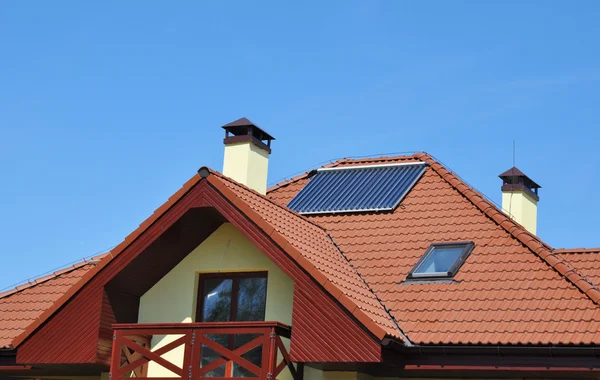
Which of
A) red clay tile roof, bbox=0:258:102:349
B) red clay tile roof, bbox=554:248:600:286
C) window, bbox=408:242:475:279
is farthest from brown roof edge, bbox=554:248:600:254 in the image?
red clay tile roof, bbox=0:258:102:349

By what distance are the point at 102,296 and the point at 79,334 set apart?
2.30 feet

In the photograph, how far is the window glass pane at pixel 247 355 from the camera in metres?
15.8

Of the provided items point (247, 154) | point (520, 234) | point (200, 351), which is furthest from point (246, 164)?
point (520, 234)

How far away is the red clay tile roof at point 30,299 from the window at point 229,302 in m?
3.30

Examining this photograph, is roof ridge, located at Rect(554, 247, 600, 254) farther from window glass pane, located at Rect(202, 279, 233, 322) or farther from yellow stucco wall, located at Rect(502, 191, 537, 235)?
window glass pane, located at Rect(202, 279, 233, 322)

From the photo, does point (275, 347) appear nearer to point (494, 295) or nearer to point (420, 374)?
point (420, 374)

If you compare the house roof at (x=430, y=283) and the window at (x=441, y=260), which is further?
the window at (x=441, y=260)

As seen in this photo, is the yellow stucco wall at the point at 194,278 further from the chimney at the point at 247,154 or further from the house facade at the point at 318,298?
the chimney at the point at 247,154

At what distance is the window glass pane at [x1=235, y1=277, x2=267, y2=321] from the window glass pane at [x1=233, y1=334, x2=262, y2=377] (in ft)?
1.67

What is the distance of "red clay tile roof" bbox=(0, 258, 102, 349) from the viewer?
713 inches

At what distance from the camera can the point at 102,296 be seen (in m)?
16.5

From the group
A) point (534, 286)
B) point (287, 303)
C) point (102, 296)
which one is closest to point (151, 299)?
point (102, 296)

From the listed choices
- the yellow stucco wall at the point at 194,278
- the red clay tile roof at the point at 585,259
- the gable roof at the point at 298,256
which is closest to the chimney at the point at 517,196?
the red clay tile roof at the point at 585,259

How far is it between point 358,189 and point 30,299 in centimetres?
662
